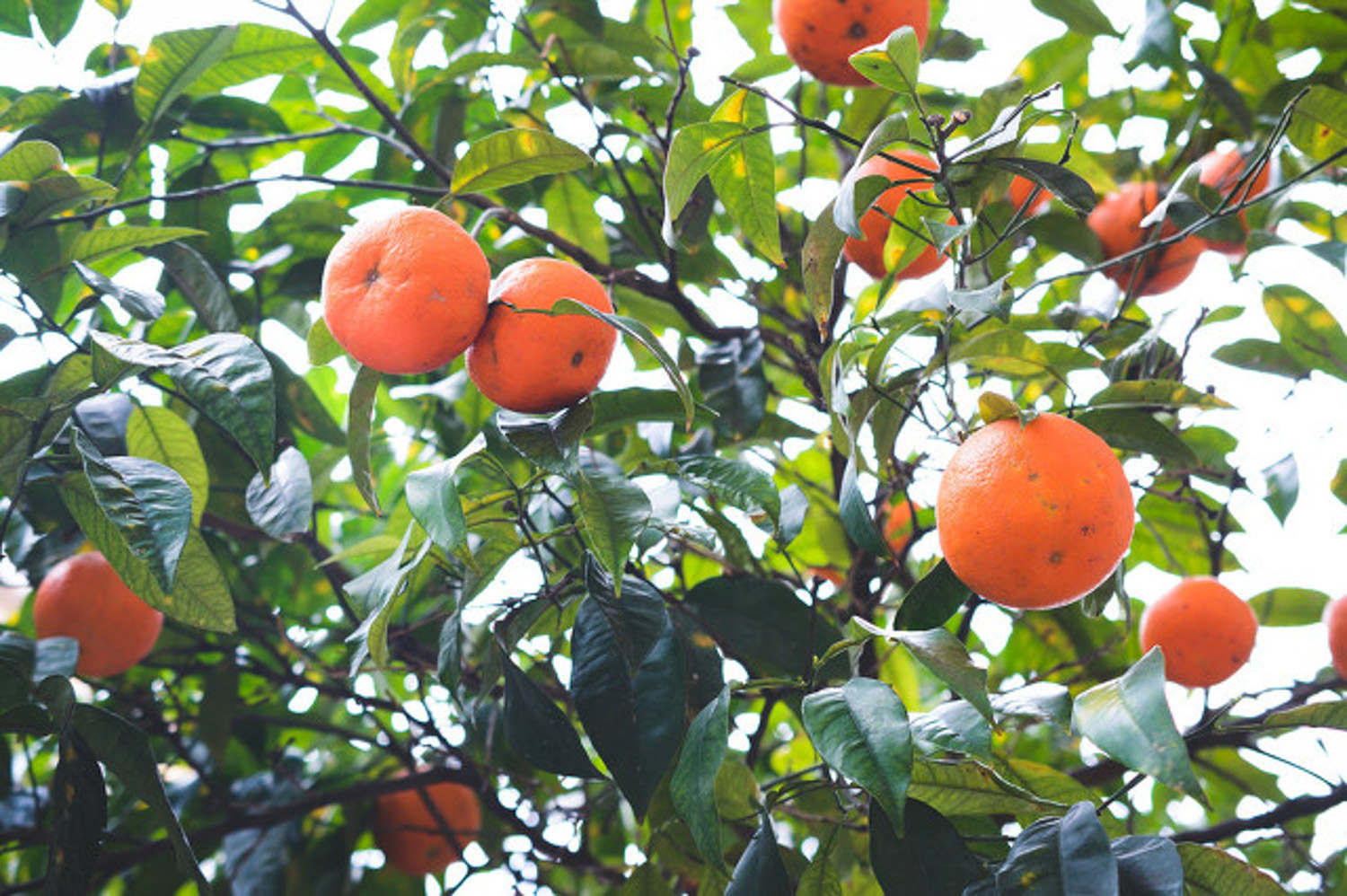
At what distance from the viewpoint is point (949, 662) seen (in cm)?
94

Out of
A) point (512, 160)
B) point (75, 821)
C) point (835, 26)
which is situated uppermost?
point (835, 26)

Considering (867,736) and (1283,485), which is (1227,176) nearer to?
(1283,485)

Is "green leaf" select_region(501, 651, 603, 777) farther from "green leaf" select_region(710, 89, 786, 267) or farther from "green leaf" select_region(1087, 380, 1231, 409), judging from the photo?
"green leaf" select_region(1087, 380, 1231, 409)

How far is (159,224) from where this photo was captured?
5.72 ft

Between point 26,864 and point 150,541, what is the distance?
1.15m

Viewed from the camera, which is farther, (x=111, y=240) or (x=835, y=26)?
(x=835, y=26)

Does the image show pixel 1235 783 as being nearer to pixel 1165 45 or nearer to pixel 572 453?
pixel 1165 45

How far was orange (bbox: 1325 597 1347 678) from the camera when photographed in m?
1.58

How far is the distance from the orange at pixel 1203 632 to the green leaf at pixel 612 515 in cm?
85

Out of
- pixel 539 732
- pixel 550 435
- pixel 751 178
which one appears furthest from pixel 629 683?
pixel 751 178

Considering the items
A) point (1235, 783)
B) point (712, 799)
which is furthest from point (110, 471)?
point (1235, 783)

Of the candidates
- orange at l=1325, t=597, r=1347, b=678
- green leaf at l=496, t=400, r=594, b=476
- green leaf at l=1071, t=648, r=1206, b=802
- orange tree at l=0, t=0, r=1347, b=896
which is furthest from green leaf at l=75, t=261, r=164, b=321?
orange at l=1325, t=597, r=1347, b=678

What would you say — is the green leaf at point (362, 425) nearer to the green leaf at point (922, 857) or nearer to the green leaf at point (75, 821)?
the green leaf at point (75, 821)

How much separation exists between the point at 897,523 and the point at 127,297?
1.22 m
